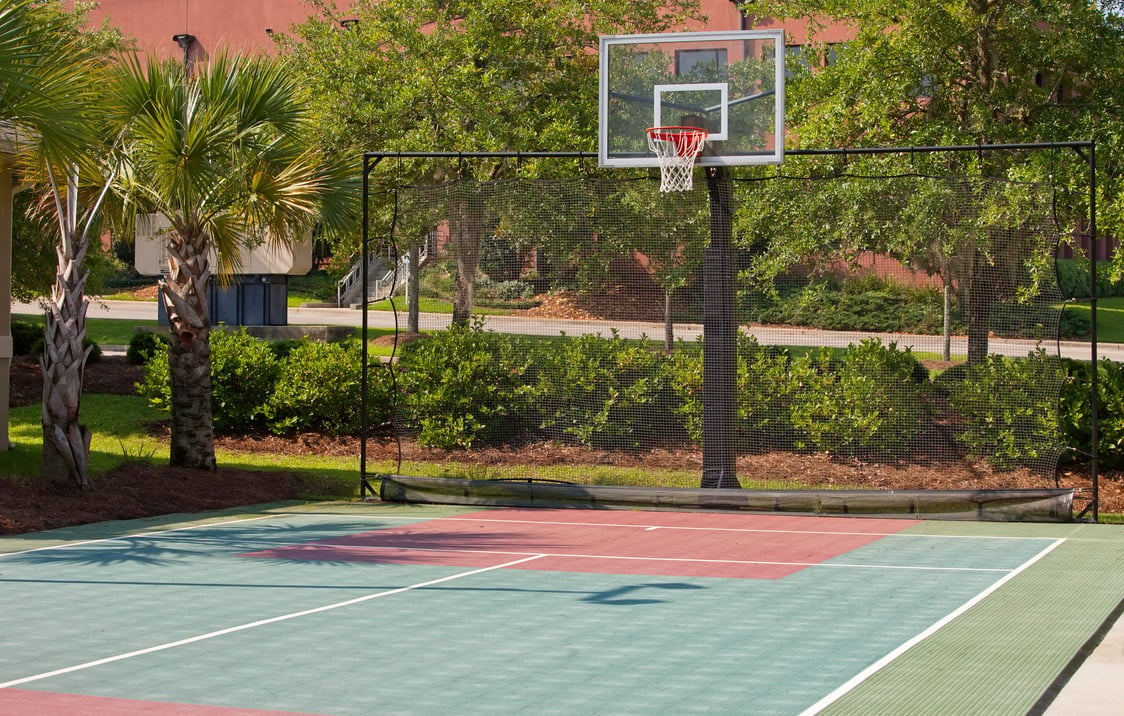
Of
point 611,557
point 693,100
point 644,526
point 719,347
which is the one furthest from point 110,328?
point 611,557

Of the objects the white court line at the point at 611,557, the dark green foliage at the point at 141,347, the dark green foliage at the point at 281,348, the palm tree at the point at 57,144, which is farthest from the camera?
the dark green foliage at the point at 141,347

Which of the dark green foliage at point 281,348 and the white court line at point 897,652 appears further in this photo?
the dark green foliage at point 281,348

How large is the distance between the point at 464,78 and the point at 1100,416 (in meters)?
11.7

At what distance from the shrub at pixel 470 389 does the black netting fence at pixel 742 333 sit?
0.09 ft

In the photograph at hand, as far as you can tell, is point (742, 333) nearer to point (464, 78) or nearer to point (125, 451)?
point (464, 78)

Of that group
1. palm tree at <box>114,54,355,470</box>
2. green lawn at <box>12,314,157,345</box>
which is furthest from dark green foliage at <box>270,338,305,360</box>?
green lawn at <box>12,314,157,345</box>

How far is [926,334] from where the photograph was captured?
611 inches

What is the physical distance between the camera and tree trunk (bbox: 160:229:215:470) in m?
14.7

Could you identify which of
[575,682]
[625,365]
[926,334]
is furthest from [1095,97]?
[575,682]

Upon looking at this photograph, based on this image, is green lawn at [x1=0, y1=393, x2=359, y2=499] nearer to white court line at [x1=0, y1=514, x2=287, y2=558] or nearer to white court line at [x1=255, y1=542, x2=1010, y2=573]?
white court line at [x1=0, y1=514, x2=287, y2=558]

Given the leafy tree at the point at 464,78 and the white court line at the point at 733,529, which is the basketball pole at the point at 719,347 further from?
the leafy tree at the point at 464,78

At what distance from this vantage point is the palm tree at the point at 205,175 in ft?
45.0

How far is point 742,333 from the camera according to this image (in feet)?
52.2

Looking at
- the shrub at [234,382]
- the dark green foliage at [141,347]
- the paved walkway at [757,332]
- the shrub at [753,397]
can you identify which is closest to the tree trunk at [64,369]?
the paved walkway at [757,332]
